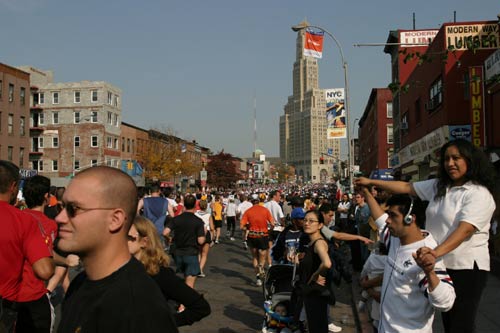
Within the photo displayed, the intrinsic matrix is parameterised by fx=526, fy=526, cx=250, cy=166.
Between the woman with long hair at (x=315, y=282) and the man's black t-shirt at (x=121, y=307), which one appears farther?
the woman with long hair at (x=315, y=282)

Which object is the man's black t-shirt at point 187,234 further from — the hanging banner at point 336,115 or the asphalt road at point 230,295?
the hanging banner at point 336,115

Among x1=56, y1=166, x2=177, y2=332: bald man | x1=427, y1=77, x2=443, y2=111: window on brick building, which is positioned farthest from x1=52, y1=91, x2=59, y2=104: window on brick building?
x1=56, y1=166, x2=177, y2=332: bald man

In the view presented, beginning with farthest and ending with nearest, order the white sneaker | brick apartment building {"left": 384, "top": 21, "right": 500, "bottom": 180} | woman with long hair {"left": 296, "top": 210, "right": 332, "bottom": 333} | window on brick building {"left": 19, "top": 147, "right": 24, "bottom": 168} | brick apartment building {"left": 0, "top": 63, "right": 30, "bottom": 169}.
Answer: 1. window on brick building {"left": 19, "top": 147, "right": 24, "bottom": 168}
2. brick apartment building {"left": 0, "top": 63, "right": 30, "bottom": 169}
3. brick apartment building {"left": 384, "top": 21, "right": 500, "bottom": 180}
4. the white sneaker
5. woman with long hair {"left": 296, "top": 210, "right": 332, "bottom": 333}

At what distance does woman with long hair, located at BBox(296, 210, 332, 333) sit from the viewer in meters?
5.98

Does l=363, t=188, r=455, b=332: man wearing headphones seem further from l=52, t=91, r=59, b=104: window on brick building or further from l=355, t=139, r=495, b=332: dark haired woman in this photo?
l=52, t=91, r=59, b=104: window on brick building

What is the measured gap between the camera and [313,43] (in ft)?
82.5

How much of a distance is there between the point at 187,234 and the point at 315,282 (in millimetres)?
3620

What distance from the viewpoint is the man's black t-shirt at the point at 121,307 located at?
189 centimetres

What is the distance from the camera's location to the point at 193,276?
9086mm

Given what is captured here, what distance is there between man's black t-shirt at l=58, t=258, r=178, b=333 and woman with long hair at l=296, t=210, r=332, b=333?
4.13 metres

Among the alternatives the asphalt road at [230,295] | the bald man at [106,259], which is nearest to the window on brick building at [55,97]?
the asphalt road at [230,295]

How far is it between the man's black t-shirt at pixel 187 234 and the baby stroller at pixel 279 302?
6.16 ft

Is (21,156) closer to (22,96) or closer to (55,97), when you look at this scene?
(22,96)

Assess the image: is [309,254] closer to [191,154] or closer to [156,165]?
[156,165]
